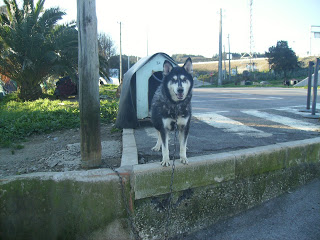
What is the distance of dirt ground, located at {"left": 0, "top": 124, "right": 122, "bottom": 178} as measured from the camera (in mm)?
3902

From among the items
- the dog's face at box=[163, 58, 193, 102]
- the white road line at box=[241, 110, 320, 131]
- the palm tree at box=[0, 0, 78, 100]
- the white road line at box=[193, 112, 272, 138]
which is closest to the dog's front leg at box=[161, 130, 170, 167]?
the dog's face at box=[163, 58, 193, 102]

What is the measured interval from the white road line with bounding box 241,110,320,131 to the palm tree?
897 cm

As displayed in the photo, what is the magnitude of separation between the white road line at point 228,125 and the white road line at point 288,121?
1070 mm

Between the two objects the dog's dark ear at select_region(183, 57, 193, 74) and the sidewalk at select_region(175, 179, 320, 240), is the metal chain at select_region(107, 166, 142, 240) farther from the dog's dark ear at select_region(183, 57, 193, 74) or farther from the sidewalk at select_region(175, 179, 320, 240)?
the dog's dark ear at select_region(183, 57, 193, 74)

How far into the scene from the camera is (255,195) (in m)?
3.98

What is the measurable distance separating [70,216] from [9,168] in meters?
1.69

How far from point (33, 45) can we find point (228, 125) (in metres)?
10.3

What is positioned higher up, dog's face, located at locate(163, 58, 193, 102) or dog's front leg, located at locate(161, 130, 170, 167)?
dog's face, located at locate(163, 58, 193, 102)

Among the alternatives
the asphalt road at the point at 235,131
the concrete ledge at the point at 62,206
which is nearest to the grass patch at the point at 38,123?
the asphalt road at the point at 235,131

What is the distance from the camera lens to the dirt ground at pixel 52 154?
390cm

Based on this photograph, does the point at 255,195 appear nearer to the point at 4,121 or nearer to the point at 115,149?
the point at 115,149

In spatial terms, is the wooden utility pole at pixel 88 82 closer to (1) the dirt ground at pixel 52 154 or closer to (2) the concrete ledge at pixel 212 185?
(1) the dirt ground at pixel 52 154

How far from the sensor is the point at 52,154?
15.0 ft

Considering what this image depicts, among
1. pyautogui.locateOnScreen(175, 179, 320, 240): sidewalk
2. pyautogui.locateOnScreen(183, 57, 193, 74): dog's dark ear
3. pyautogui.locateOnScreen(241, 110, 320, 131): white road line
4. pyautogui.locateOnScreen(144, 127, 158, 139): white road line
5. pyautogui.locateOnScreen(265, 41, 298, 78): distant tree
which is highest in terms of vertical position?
pyautogui.locateOnScreen(265, 41, 298, 78): distant tree
